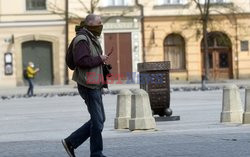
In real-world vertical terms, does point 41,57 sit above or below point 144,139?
above

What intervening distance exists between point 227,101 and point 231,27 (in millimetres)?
34651

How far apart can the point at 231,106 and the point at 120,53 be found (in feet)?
111

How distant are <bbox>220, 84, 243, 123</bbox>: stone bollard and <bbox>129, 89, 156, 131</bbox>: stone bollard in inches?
96.9

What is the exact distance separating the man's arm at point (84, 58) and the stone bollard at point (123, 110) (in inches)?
253

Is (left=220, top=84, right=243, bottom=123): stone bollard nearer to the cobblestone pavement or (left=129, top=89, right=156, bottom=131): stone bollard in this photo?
the cobblestone pavement

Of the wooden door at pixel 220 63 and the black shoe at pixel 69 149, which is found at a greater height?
the wooden door at pixel 220 63

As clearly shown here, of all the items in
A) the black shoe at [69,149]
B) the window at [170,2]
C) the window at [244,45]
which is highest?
the window at [170,2]

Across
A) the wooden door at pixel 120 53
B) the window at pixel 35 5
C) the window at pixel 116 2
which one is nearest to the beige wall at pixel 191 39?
the wooden door at pixel 120 53

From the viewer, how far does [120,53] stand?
50.8m

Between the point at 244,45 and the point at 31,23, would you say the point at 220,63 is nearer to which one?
the point at 244,45

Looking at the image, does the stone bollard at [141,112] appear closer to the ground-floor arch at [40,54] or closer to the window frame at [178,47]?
the ground-floor arch at [40,54]

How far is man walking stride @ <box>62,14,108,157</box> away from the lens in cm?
1026

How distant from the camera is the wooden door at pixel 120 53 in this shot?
5066cm

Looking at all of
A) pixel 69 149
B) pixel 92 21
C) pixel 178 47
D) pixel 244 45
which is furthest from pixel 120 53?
pixel 92 21
